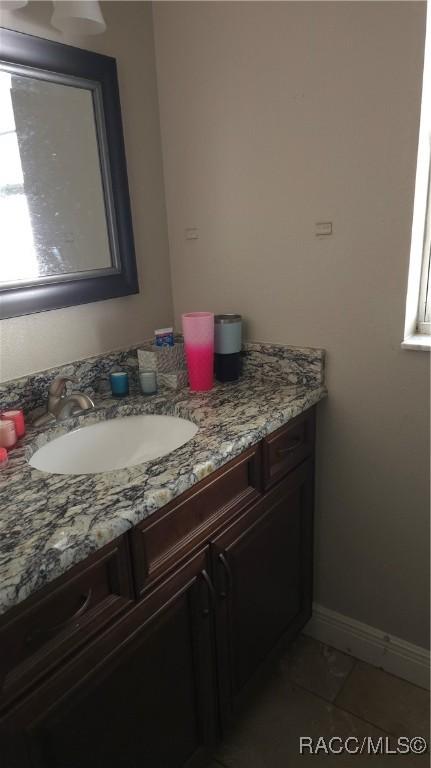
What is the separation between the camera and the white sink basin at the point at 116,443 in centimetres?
122

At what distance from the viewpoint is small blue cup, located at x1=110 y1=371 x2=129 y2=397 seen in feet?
4.66

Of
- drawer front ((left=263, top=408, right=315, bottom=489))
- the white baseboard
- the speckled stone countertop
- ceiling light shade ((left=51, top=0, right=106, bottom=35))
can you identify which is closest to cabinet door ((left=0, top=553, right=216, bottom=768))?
the speckled stone countertop

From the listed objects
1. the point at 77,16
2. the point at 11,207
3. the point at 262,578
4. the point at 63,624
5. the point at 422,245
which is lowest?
the point at 262,578

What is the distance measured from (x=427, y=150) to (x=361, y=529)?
103 cm

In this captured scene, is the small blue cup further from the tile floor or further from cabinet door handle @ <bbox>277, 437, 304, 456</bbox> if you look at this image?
the tile floor

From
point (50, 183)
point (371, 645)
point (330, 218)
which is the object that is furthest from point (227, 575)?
point (50, 183)

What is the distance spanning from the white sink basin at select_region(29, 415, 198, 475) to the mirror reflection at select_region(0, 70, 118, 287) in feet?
1.31

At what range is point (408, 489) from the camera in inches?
54.2

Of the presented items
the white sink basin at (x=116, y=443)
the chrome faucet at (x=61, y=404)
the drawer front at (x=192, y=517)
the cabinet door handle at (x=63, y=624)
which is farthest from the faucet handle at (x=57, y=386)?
the cabinet door handle at (x=63, y=624)

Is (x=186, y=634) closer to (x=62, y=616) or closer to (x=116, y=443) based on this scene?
(x=62, y=616)

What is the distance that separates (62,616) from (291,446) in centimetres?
75

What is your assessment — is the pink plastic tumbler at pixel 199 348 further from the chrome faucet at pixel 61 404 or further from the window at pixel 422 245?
the window at pixel 422 245

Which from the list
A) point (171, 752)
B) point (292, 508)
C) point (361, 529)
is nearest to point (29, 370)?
point (292, 508)

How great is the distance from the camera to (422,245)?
4.22 ft
